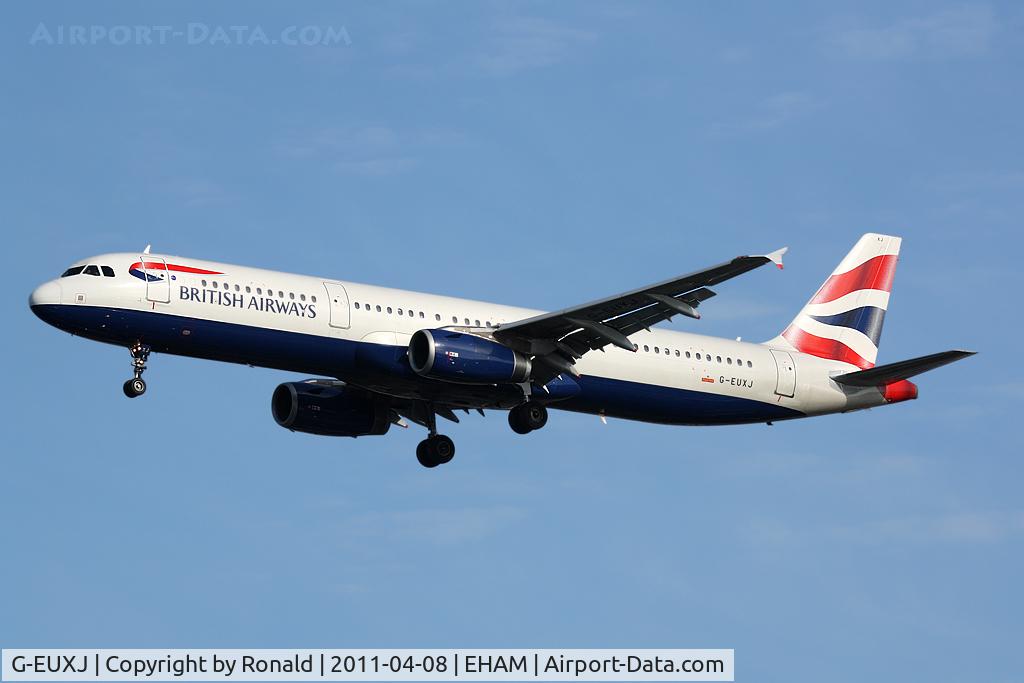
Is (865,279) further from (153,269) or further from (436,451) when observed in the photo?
(153,269)

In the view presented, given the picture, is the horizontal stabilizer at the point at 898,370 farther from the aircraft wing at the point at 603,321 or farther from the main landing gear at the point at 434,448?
→ the main landing gear at the point at 434,448

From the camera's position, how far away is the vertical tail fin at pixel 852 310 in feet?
185

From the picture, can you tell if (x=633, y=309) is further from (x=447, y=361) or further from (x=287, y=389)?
(x=287, y=389)

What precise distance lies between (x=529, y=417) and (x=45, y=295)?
14182mm

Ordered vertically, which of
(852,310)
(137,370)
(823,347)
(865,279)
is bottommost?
(137,370)

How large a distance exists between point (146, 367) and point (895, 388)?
23832 mm

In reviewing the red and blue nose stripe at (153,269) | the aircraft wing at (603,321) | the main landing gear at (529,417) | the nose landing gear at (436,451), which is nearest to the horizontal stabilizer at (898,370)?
the aircraft wing at (603,321)

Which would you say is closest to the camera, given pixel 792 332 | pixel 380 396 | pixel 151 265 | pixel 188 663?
pixel 188 663

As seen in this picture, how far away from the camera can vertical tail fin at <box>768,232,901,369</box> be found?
56375mm

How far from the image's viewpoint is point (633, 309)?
46.8m

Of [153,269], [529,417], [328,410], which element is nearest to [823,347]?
[529,417]

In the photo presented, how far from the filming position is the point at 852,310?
57688 mm

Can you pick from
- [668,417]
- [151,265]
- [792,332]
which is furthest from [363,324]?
[792,332]

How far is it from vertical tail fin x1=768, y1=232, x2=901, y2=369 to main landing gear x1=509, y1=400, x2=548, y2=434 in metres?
10.5
